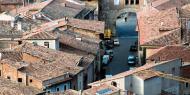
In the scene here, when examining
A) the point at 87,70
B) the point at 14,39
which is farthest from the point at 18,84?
the point at 14,39

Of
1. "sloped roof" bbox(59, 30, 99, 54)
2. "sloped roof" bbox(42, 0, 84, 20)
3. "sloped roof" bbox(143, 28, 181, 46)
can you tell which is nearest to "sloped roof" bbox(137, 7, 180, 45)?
"sloped roof" bbox(143, 28, 181, 46)

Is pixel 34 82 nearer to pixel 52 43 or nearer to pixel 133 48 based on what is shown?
pixel 52 43

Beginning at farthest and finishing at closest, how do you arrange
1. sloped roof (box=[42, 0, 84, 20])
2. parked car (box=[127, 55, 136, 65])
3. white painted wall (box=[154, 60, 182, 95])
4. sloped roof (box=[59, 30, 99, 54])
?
sloped roof (box=[42, 0, 84, 20])
parked car (box=[127, 55, 136, 65])
sloped roof (box=[59, 30, 99, 54])
white painted wall (box=[154, 60, 182, 95])

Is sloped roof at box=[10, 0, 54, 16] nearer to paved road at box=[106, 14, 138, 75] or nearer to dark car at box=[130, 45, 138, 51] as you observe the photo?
paved road at box=[106, 14, 138, 75]

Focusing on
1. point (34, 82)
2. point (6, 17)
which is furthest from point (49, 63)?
point (6, 17)

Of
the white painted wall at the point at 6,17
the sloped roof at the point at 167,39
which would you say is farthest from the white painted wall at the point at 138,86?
the white painted wall at the point at 6,17

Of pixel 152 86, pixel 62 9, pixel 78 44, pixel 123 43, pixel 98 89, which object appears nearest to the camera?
pixel 98 89
